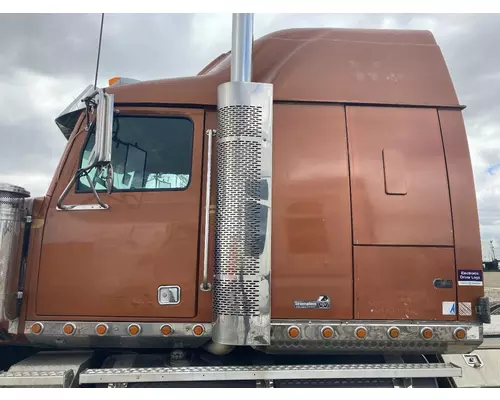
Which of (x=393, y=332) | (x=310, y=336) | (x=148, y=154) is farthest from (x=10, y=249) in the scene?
(x=393, y=332)

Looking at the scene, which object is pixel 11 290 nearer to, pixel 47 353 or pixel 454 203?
pixel 47 353

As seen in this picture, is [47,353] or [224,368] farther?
[47,353]

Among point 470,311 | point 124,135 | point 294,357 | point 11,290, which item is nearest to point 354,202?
point 470,311

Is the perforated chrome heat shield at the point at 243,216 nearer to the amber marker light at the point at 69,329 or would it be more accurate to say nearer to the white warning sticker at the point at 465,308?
the amber marker light at the point at 69,329

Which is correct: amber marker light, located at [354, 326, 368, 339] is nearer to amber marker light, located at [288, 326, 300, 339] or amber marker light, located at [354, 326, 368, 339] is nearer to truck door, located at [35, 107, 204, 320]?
amber marker light, located at [288, 326, 300, 339]

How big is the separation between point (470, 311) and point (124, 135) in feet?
8.83

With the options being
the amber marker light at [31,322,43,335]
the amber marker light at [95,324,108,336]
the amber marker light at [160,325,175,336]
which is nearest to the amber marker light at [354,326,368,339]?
the amber marker light at [160,325,175,336]

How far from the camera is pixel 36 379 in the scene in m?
2.41

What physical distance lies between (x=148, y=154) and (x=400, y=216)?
5.98 feet

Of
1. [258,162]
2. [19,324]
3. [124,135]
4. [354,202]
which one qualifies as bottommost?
[19,324]

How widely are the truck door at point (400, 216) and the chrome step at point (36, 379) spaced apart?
191 cm

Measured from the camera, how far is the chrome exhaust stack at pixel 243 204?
2.41m

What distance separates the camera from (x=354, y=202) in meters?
2.66

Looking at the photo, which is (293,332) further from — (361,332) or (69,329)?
(69,329)
